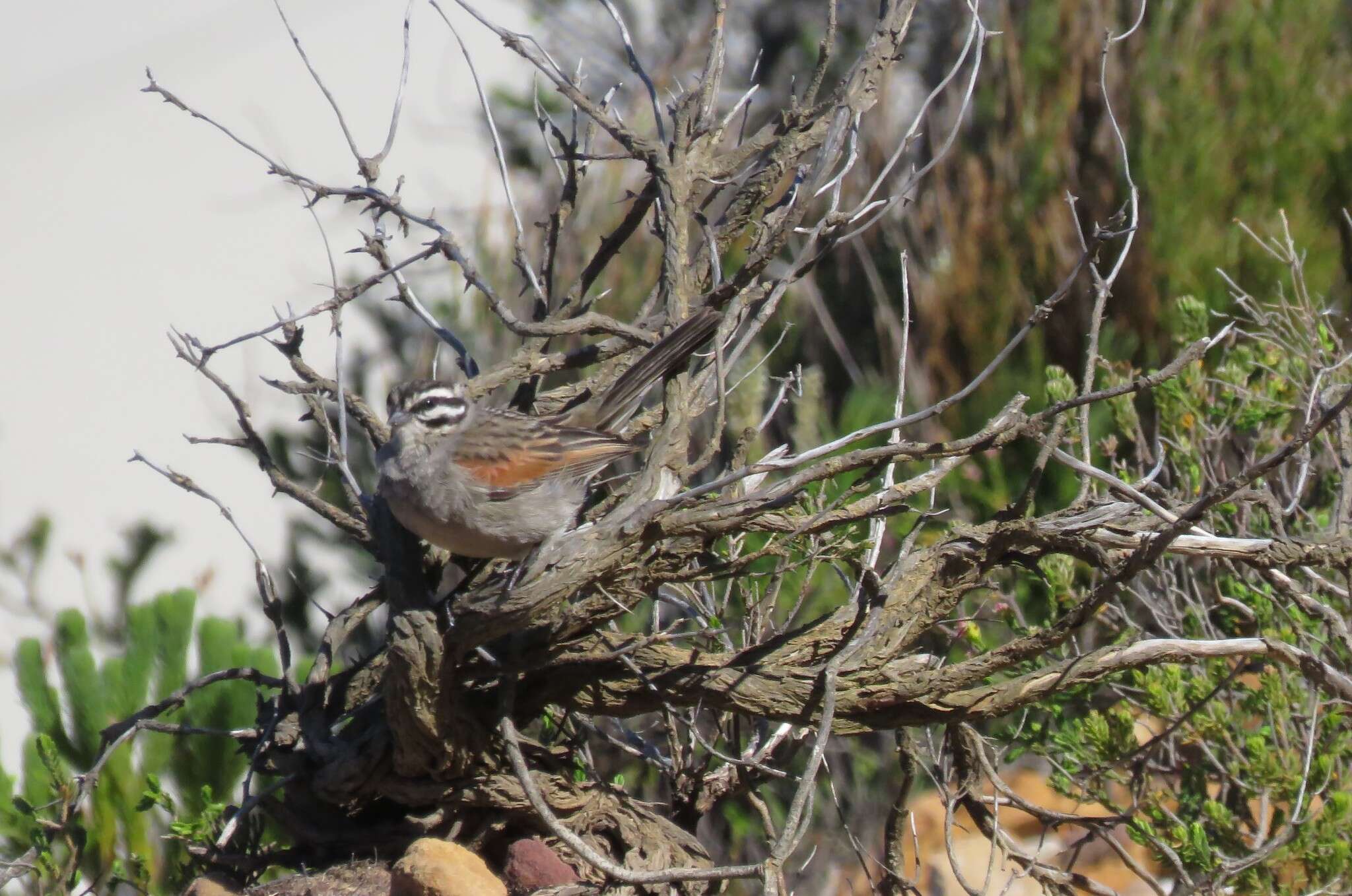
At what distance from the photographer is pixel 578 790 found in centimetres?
349

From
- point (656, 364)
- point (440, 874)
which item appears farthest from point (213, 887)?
point (656, 364)

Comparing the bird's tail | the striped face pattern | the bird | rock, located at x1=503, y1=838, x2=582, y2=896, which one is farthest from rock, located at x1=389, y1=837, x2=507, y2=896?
the striped face pattern

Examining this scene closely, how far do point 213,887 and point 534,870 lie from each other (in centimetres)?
79

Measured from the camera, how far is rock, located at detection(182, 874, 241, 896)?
3.40 m

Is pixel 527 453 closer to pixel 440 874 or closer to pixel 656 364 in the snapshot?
pixel 656 364

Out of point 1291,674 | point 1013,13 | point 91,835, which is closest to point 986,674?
point 1291,674

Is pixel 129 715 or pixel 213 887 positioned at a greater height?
pixel 129 715

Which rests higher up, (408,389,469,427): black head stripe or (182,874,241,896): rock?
(408,389,469,427): black head stripe

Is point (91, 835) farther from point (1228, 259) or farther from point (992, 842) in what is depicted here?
point (1228, 259)

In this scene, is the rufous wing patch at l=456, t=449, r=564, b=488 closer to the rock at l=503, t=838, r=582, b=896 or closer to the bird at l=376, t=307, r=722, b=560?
the bird at l=376, t=307, r=722, b=560

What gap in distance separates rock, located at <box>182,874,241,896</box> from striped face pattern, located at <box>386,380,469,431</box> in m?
1.42

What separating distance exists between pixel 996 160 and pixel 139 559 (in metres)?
5.26

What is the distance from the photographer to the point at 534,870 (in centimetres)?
336

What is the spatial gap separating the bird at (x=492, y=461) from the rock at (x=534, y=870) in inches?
34.4
